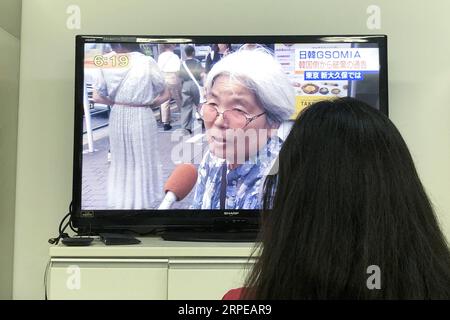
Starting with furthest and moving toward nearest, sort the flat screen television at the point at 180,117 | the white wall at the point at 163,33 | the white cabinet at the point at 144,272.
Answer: the white wall at the point at 163,33
the flat screen television at the point at 180,117
the white cabinet at the point at 144,272

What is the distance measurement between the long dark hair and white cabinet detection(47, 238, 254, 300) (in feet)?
3.16

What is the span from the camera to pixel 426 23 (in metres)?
2.39

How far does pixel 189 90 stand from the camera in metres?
2.10

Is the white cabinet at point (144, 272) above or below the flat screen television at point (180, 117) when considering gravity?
below

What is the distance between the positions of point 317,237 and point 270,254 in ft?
0.29

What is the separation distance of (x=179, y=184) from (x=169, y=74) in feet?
1.63

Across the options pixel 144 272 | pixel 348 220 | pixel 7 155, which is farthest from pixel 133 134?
pixel 348 220

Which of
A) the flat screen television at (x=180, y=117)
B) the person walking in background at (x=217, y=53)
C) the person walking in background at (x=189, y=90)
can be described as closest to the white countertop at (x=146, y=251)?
the flat screen television at (x=180, y=117)

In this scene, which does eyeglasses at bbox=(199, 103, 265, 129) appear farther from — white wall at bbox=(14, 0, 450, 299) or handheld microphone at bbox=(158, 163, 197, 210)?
white wall at bbox=(14, 0, 450, 299)

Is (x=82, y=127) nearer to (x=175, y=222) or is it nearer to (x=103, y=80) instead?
(x=103, y=80)

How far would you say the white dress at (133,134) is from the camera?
206cm

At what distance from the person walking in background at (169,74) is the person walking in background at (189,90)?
23mm

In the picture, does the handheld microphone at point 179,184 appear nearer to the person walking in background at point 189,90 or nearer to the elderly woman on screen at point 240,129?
the elderly woman on screen at point 240,129
